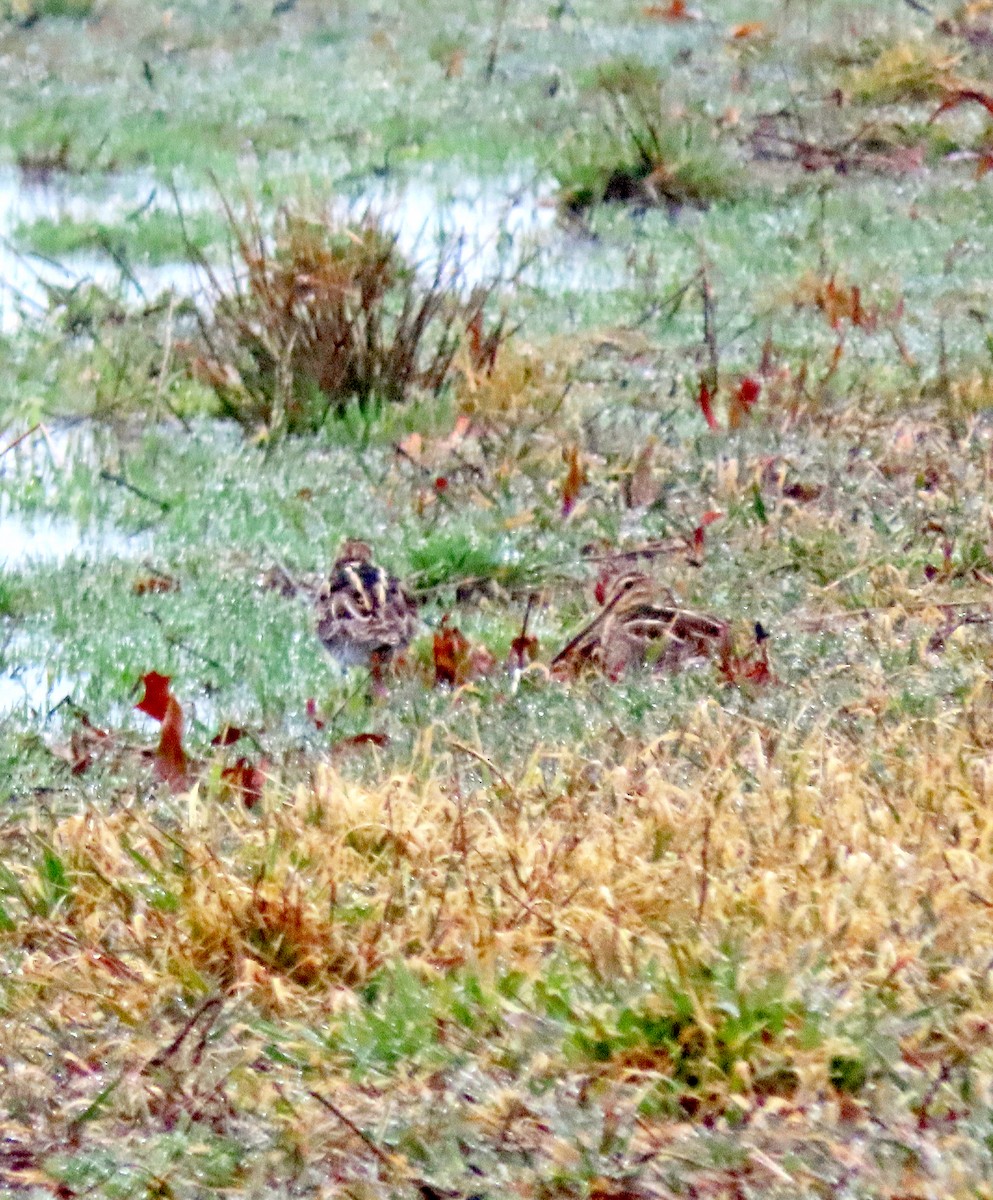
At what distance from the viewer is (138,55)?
416 inches

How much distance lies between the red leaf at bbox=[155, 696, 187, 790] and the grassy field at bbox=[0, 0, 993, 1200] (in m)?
0.02

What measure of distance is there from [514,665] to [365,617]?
33 cm

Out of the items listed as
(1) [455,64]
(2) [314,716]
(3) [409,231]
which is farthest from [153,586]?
(1) [455,64]

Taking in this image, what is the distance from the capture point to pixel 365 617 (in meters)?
4.33

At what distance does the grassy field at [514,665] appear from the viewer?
2594 millimetres

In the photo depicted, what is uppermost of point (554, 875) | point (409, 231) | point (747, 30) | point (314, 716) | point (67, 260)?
point (747, 30)

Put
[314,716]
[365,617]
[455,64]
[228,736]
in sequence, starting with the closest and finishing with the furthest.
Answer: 1. [228,736]
2. [314,716]
3. [365,617]
4. [455,64]

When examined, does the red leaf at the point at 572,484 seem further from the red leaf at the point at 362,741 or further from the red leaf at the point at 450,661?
the red leaf at the point at 362,741

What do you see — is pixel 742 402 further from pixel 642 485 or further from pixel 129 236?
pixel 129 236

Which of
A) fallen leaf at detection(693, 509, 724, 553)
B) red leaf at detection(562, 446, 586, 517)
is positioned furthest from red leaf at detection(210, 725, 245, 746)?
red leaf at detection(562, 446, 586, 517)

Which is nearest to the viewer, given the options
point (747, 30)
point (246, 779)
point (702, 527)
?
point (246, 779)

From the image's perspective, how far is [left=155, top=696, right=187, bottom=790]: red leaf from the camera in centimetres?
385

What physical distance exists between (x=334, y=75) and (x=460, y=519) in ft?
17.9

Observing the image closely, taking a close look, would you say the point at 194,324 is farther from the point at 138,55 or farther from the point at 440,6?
the point at 440,6
